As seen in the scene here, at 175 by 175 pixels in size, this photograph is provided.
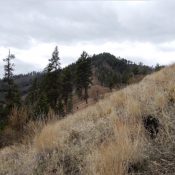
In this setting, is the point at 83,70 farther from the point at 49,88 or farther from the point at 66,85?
the point at 49,88

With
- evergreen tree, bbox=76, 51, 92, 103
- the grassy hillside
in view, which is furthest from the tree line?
the grassy hillside

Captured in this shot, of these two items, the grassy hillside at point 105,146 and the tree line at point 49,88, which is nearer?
the grassy hillside at point 105,146

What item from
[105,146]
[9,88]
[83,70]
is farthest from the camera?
[83,70]

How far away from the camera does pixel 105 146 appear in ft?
18.2

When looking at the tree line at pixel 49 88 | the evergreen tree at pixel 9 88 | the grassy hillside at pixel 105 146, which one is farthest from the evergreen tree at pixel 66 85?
the grassy hillside at pixel 105 146

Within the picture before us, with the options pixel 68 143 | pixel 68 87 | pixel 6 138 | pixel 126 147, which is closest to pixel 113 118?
pixel 68 143

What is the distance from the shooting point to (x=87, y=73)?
70.9 m

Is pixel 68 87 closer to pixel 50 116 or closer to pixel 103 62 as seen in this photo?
pixel 50 116

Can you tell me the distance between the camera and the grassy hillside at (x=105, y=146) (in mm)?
4945

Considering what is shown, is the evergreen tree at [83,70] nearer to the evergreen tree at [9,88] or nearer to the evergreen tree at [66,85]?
the evergreen tree at [66,85]

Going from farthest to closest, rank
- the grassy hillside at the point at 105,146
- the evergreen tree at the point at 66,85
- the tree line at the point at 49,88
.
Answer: the evergreen tree at the point at 66,85 < the tree line at the point at 49,88 < the grassy hillside at the point at 105,146

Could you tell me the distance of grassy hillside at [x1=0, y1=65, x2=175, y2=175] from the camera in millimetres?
Result: 4945

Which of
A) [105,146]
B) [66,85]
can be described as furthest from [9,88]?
[105,146]

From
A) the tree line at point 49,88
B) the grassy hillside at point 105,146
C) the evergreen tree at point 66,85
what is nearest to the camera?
the grassy hillside at point 105,146
